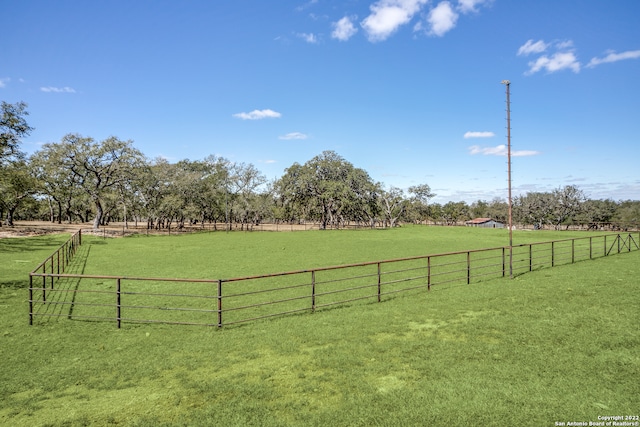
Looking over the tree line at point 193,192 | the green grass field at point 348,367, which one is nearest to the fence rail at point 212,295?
the green grass field at point 348,367

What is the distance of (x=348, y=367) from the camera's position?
255 inches

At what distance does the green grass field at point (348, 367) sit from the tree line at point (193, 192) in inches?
1566

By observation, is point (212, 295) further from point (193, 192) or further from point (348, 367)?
→ point (193, 192)

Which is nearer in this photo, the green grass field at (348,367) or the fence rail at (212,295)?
the green grass field at (348,367)

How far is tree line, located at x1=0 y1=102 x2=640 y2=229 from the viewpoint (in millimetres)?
46438

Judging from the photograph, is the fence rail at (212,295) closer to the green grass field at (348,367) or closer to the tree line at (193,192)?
the green grass field at (348,367)

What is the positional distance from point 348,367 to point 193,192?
58825 mm

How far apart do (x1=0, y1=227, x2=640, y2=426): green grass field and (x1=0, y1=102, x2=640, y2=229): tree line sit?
39.8 meters

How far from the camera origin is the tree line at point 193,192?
152 ft

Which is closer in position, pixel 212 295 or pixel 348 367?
pixel 348 367

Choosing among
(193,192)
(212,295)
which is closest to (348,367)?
(212,295)

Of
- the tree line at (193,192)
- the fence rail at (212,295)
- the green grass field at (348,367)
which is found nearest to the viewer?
the green grass field at (348,367)

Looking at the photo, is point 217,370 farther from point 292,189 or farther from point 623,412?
point 292,189

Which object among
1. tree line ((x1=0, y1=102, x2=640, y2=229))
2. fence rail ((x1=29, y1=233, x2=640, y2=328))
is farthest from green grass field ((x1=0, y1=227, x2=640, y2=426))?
tree line ((x1=0, y1=102, x2=640, y2=229))
